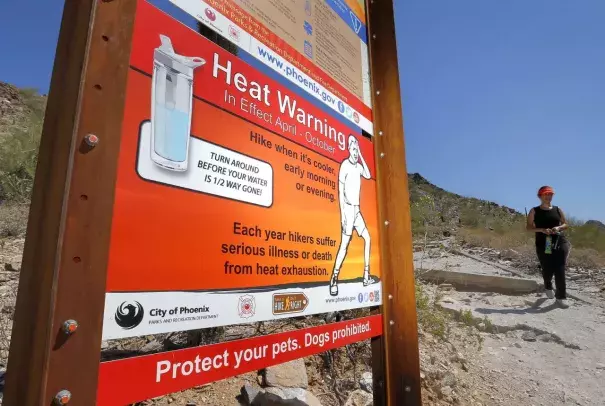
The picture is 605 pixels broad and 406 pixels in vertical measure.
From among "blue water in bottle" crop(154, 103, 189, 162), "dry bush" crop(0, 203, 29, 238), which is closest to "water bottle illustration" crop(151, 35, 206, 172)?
"blue water in bottle" crop(154, 103, 189, 162)

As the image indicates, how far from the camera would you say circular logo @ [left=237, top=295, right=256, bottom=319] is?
146 centimetres

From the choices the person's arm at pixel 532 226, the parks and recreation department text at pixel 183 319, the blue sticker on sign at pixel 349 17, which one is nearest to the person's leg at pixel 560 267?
the person's arm at pixel 532 226

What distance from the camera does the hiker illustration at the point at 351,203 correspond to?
2.11 m

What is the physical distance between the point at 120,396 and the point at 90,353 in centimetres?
16

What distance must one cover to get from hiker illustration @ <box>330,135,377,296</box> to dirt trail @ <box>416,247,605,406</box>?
192 cm

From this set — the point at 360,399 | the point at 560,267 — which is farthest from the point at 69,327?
the point at 560,267

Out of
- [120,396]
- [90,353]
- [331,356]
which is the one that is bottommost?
[331,356]

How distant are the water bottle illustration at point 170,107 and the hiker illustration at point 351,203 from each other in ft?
3.28

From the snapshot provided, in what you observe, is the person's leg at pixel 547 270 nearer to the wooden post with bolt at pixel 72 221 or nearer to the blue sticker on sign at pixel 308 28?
the blue sticker on sign at pixel 308 28

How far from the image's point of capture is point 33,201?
1.02 meters

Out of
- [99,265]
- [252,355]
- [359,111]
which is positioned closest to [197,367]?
[252,355]

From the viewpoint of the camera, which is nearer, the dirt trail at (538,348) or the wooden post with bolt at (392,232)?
the wooden post with bolt at (392,232)

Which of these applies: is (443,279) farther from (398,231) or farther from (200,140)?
(200,140)

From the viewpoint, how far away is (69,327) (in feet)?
3.12
